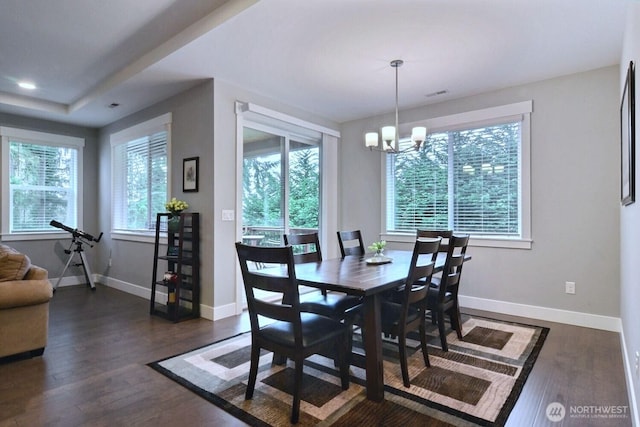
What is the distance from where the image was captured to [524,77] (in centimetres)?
369

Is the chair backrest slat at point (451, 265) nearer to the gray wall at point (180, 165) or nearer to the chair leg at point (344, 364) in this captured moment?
the chair leg at point (344, 364)

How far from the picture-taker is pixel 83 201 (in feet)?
18.9

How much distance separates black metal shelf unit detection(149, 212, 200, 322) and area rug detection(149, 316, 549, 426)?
96 cm

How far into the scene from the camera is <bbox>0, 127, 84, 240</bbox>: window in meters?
5.05

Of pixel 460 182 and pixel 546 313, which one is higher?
pixel 460 182

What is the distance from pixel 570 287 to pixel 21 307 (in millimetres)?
4871

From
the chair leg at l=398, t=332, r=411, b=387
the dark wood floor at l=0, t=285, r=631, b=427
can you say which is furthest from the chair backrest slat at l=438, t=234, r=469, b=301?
the dark wood floor at l=0, t=285, r=631, b=427

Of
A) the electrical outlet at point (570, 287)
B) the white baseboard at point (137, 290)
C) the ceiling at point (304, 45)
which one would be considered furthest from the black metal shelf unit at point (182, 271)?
the electrical outlet at point (570, 287)

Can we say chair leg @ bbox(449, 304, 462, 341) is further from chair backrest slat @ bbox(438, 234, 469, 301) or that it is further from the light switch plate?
the light switch plate

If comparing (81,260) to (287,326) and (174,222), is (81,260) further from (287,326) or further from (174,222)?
(287,326)

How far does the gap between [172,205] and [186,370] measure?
198 centimetres

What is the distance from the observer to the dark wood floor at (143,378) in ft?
6.34

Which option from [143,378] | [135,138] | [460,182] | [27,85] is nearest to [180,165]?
[135,138]

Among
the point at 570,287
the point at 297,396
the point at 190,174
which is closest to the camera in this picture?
the point at 297,396
